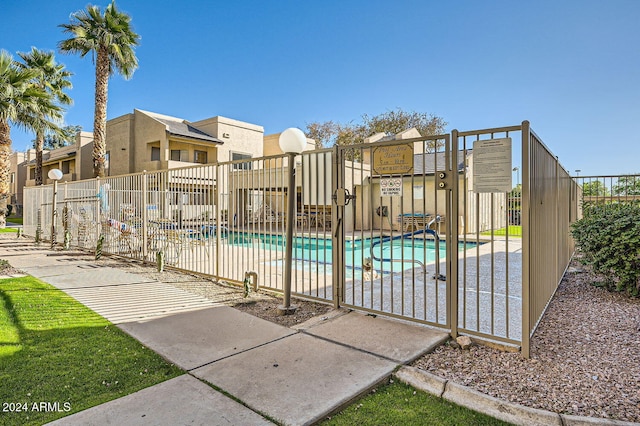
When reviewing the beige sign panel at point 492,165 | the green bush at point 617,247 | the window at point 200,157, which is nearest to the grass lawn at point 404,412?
the beige sign panel at point 492,165

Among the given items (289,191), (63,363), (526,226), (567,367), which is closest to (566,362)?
(567,367)

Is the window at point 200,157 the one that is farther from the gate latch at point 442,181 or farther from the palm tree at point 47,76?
the gate latch at point 442,181

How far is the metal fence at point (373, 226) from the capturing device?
3496mm

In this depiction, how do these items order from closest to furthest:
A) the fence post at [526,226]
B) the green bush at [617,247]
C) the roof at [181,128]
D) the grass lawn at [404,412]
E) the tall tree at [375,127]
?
the grass lawn at [404,412]
the fence post at [526,226]
the green bush at [617,247]
the roof at [181,128]
the tall tree at [375,127]

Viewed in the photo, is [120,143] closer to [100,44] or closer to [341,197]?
[100,44]

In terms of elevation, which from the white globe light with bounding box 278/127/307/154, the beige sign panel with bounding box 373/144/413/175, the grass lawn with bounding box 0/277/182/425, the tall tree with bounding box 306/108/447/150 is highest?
the tall tree with bounding box 306/108/447/150

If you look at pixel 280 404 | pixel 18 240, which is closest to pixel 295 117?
pixel 18 240

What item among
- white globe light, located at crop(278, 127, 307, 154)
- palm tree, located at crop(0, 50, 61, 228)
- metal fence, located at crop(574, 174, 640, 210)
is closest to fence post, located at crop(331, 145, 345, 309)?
white globe light, located at crop(278, 127, 307, 154)

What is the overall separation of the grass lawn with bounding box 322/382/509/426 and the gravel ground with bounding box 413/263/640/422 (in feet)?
1.08

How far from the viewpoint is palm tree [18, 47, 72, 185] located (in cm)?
1973

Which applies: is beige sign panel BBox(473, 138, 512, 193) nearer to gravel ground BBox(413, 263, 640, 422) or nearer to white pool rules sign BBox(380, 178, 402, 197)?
white pool rules sign BBox(380, 178, 402, 197)

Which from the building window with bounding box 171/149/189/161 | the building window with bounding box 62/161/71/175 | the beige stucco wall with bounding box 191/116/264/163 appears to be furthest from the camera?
the building window with bounding box 62/161/71/175

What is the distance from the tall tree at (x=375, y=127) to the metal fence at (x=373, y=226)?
70.1 feet

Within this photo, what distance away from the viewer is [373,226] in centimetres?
660
